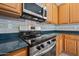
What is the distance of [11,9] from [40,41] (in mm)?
422

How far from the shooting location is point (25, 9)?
1.12m

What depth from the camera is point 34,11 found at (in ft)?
3.87

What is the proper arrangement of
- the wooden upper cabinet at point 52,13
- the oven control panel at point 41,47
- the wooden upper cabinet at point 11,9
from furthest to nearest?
1. the wooden upper cabinet at point 52,13
2. the oven control panel at point 41,47
3. the wooden upper cabinet at point 11,9

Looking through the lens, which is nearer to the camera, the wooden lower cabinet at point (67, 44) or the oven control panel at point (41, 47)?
the oven control panel at point (41, 47)

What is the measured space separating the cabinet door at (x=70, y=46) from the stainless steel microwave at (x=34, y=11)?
36 cm

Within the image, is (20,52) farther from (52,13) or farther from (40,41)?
(52,13)

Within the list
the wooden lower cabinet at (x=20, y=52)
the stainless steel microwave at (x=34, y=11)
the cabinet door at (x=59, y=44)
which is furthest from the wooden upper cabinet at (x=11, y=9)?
the cabinet door at (x=59, y=44)

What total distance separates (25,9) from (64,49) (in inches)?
22.7

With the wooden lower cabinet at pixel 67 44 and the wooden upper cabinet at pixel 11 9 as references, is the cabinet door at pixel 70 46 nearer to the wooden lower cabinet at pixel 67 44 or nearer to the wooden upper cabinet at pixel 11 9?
the wooden lower cabinet at pixel 67 44

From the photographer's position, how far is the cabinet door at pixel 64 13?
46.0 inches

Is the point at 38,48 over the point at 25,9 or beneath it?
beneath

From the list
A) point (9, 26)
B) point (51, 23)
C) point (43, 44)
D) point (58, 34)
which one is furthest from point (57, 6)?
point (9, 26)

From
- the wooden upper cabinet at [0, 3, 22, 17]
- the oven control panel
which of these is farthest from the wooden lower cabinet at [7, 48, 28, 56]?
the wooden upper cabinet at [0, 3, 22, 17]

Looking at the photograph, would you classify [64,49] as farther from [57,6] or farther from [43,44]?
[57,6]
